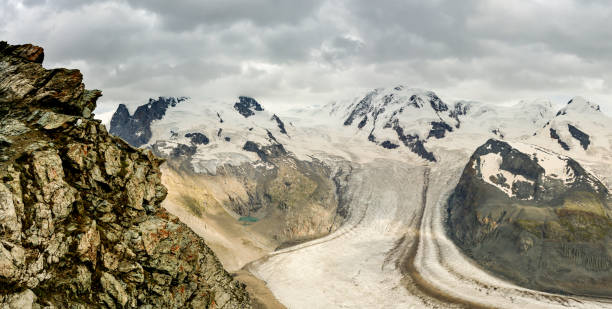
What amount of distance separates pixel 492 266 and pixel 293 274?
166ft

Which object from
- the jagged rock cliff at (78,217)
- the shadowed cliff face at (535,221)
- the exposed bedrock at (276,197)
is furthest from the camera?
the exposed bedrock at (276,197)

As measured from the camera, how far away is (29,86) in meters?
26.2

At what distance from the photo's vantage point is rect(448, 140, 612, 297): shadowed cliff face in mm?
96312

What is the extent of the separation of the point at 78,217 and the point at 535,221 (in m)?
117

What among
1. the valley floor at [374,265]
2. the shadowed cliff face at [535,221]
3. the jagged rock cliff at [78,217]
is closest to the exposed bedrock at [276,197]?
the valley floor at [374,265]

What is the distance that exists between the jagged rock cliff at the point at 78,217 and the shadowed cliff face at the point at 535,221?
92.5 meters

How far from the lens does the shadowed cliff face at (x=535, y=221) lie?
316ft

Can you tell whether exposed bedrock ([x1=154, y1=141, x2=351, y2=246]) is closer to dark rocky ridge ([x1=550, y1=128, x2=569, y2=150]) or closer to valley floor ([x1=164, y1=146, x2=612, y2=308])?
valley floor ([x1=164, y1=146, x2=612, y2=308])

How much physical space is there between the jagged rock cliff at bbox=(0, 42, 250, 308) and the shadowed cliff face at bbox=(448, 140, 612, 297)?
303 ft

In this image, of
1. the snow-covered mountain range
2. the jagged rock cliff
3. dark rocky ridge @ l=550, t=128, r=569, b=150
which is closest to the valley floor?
the snow-covered mountain range

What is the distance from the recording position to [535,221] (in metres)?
111

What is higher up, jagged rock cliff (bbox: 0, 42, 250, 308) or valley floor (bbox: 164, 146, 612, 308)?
jagged rock cliff (bbox: 0, 42, 250, 308)

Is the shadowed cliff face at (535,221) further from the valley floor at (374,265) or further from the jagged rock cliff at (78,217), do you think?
the jagged rock cliff at (78,217)

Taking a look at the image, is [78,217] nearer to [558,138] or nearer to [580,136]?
[558,138]
